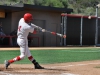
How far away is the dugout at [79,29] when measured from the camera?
109ft

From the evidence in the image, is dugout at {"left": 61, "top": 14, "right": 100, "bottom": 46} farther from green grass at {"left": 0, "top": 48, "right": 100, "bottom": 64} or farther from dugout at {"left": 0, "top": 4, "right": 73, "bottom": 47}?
green grass at {"left": 0, "top": 48, "right": 100, "bottom": 64}

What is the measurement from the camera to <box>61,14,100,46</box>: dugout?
109 feet

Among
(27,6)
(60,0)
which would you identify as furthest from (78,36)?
(60,0)

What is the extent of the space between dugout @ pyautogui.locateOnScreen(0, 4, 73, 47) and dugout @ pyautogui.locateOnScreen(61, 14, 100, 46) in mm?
1199

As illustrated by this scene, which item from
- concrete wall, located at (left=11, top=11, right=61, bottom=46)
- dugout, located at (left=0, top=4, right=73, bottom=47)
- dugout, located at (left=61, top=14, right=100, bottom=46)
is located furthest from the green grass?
dugout, located at (left=61, top=14, right=100, bottom=46)

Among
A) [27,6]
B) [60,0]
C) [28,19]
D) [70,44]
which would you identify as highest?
[60,0]

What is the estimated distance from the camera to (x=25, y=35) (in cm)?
1070

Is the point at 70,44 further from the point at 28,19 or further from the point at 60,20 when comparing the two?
the point at 28,19

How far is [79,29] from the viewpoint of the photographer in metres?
34.1

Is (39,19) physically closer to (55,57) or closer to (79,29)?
(79,29)

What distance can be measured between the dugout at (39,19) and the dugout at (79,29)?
1199mm

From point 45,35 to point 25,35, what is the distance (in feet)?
68.7

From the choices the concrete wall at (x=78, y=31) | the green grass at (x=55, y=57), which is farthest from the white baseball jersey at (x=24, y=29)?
the concrete wall at (x=78, y=31)

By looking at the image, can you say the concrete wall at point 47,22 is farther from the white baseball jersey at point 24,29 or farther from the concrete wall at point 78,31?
the white baseball jersey at point 24,29
